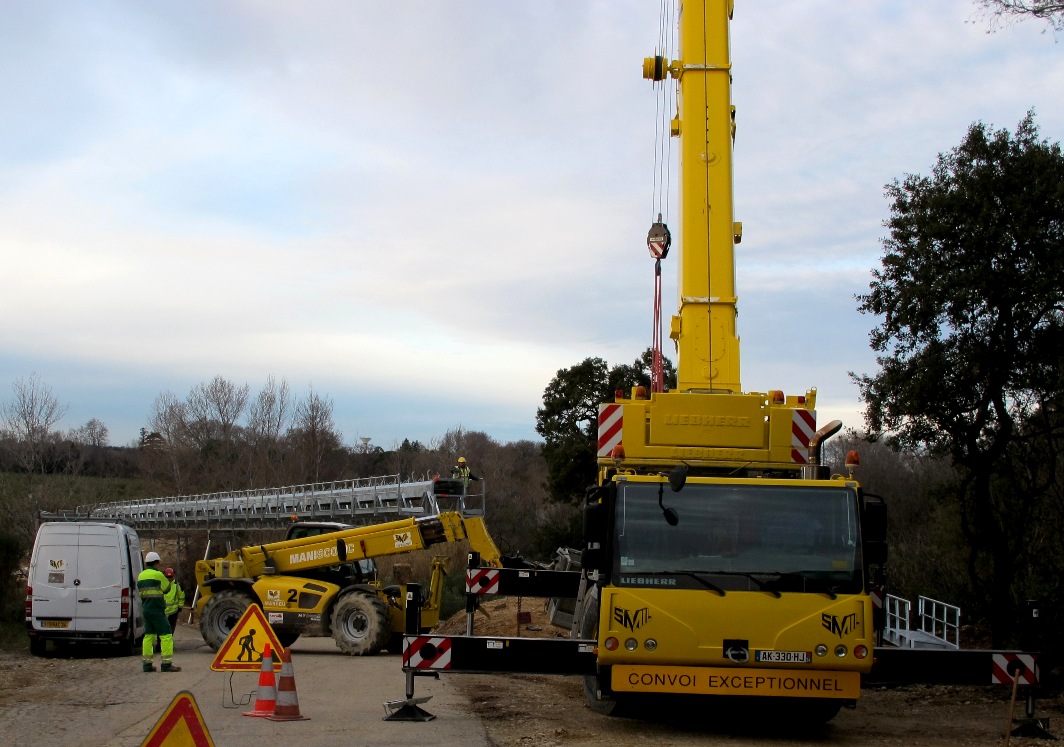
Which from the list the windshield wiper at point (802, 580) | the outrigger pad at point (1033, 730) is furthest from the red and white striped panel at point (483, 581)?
the outrigger pad at point (1033, 730)

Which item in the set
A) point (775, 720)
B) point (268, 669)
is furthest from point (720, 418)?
point (268, 669)

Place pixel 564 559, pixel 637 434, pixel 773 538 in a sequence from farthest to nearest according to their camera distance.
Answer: pixel 564 559 → pixel 637 434 → pixel 773 538

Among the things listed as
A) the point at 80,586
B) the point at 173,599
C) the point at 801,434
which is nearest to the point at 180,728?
the point at 801,434

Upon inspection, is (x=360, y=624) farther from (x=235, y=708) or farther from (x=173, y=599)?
(x=235, y=708)

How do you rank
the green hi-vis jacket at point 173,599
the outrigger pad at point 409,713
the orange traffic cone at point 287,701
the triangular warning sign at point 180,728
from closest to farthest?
the triangular warning sign at point 180,728 < the outrigger pad at point 409,713 < the orange traffic cone at point 287,701 < the green hi-vis jacket at point 173,599

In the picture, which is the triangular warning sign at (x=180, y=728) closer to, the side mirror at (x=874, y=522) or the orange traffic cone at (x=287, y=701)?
the orange traffic cone at (x=287, y=701)

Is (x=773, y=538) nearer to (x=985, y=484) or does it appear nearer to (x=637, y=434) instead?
(x=637, y=434)

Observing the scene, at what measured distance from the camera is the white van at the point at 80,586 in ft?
64.8

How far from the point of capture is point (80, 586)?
65.2 ft

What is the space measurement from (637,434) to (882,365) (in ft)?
19.1

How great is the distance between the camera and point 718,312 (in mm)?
12820

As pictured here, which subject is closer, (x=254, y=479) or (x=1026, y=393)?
(x=1026, y=393)

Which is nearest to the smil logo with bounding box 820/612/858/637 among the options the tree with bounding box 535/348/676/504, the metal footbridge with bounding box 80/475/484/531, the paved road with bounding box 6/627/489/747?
the paved road with bounding box 6/627/489/747

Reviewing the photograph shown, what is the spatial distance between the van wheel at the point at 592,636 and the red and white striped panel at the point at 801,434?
8.34ft
